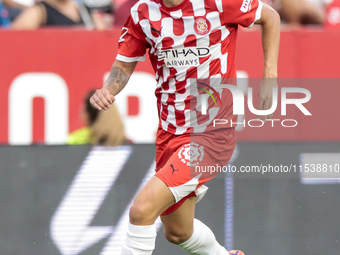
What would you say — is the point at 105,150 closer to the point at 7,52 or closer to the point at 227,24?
the point at 227,24

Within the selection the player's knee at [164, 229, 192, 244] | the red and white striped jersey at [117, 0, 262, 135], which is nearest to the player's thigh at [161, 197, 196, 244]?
the player's knee at [164, 229, 192, 244]

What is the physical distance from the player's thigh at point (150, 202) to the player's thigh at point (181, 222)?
1.08 feet

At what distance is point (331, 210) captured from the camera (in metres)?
4.63

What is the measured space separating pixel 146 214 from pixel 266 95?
112 centimetres

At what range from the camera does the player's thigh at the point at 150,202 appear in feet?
10.8

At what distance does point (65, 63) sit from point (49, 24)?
21.9 inches

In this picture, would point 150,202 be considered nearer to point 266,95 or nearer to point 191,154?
point 191,154

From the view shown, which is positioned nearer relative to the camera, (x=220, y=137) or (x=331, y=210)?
(x=220, y=137)

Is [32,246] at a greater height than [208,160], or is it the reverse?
[208,160]

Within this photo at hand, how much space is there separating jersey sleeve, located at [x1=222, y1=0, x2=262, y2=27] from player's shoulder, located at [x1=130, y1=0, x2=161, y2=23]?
454mm

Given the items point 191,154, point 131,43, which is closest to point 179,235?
point 191,154

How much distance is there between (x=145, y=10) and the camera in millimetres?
3590

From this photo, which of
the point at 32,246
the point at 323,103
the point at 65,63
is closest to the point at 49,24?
the point at 65,63
